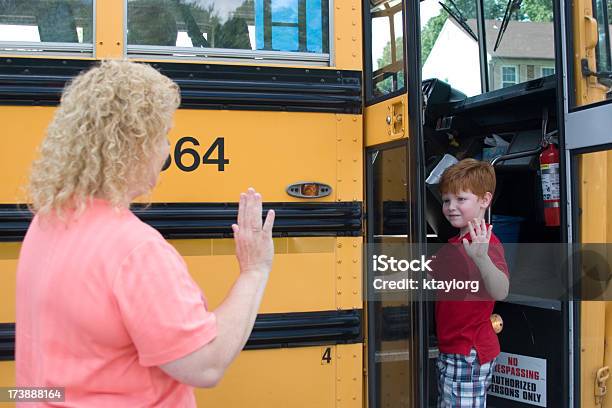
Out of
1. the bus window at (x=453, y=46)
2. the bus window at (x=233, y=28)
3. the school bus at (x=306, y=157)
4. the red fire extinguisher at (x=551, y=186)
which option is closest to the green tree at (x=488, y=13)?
the bus window at (x=453, y=46)

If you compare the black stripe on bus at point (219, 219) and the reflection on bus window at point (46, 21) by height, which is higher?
the reflection on bus window at point (46, 21)

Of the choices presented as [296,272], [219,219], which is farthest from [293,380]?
[219,219]

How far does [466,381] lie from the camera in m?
2.01

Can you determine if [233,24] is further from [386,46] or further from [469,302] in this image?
[469,302]

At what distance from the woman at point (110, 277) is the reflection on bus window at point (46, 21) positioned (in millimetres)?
902

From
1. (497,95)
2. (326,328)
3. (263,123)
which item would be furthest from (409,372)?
(497,95)

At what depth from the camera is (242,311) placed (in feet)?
3.35

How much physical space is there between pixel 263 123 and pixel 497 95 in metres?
1.58

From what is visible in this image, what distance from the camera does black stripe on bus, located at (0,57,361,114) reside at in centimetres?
176

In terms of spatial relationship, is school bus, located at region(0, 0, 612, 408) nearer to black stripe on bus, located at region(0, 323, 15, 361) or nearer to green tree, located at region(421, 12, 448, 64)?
black stripe on bus, located at region(0, 323, 15, 361)

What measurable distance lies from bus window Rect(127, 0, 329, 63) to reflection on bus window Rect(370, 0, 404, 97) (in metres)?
0.18

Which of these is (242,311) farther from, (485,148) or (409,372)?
(485,148)

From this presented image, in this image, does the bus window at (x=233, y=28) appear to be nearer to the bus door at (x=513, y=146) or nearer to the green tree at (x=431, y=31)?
the bus door at (x=513, y=146)

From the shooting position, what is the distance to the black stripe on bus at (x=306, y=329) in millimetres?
1883
